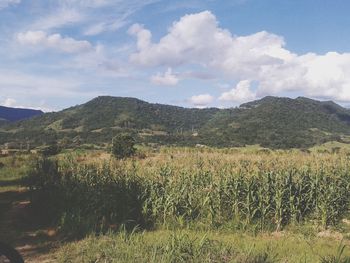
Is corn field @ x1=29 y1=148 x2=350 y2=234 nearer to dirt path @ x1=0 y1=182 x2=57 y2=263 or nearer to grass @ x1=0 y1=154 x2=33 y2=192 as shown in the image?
dirt path @ x1=0 y1=182 x2=57 y2=263

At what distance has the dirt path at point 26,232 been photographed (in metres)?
11.7

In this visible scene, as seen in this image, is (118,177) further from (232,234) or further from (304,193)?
(304,193)

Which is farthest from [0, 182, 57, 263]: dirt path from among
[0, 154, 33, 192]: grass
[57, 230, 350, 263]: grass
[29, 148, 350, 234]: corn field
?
[0, 154, 33, 192]: grass

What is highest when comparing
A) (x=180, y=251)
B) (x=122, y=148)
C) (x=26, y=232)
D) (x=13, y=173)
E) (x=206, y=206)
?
(x=122, y=148)

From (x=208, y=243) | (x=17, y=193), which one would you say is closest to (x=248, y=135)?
(x=17, y=193)

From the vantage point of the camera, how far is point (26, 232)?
14.1 m

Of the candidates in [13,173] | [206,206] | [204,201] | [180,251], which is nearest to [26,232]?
[204,201]

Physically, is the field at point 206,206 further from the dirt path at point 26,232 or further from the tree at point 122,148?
the tree at point 122,148

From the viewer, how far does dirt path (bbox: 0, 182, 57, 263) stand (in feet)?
38.3

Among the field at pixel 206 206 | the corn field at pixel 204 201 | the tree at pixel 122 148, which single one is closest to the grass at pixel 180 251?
the field at pixel 206 206

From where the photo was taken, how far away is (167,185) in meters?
16.0

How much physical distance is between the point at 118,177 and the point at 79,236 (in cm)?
435

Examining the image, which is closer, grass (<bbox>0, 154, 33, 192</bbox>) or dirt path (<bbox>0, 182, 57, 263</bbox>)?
dirt path (<bbox>0, 182, 57, 263</bbox>)

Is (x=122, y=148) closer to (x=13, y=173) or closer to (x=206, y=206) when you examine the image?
(x=13, y=173)
